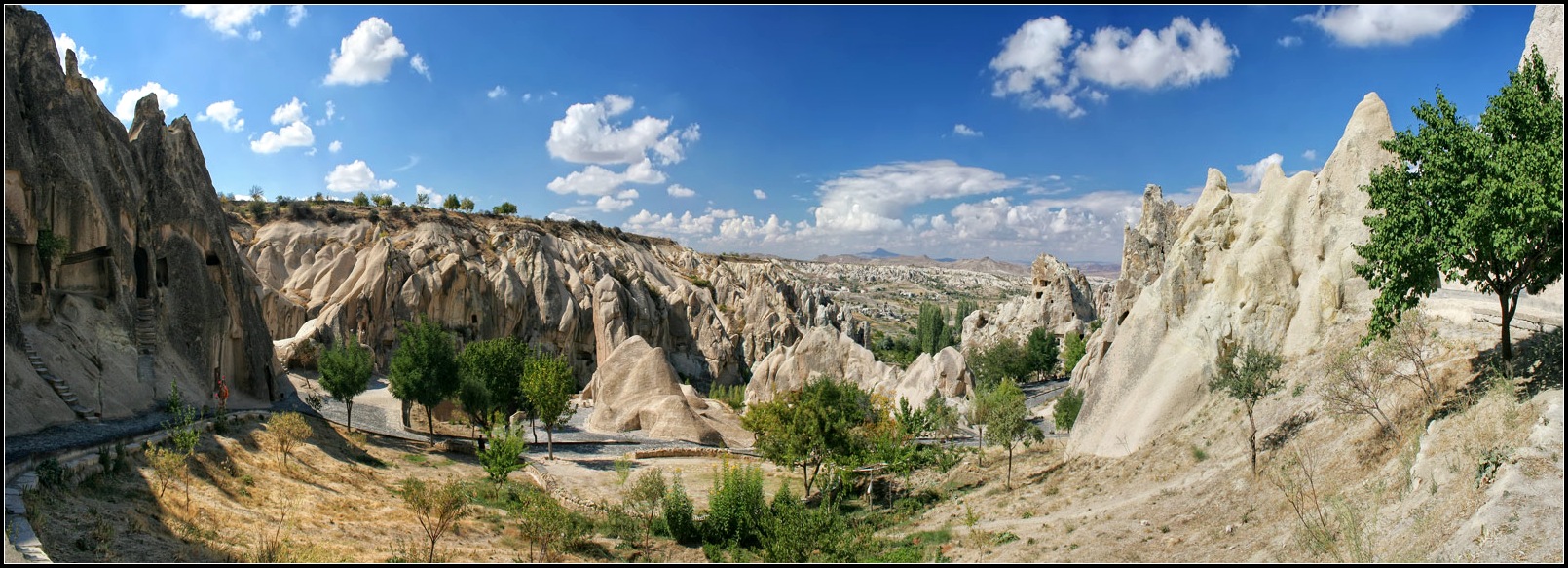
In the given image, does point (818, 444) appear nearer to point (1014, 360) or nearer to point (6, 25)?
point (6, 25)

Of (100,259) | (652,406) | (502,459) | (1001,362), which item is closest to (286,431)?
(502,459)

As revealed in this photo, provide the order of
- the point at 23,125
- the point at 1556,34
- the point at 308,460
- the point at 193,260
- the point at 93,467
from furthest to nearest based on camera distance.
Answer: the point at 193,260 < the point at 23,125 < the point at 308,460 < the point at 1556,34 < the point at 93,467

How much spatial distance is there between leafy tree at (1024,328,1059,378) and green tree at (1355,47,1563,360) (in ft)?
199

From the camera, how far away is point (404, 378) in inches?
1329

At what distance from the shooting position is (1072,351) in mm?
77562

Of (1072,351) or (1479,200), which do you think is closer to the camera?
(1479,200)

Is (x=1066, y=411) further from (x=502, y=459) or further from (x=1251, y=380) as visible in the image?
(x=502, y=459)

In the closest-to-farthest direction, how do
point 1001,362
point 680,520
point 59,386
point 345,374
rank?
point 59,386 → point 680,520 → point 345,374 → point 1001,362

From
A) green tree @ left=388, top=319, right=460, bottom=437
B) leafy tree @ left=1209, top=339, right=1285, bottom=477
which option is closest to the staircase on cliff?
green tree @ left=388, top=319, right=460, bottom=437

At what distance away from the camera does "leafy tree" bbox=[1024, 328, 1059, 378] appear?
247 ft

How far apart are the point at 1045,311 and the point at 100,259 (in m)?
82.3

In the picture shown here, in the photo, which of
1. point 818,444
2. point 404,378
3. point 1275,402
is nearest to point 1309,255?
point 1275,402

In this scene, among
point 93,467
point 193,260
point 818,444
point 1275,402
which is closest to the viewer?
point 93,467

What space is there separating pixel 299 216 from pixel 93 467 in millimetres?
72687
